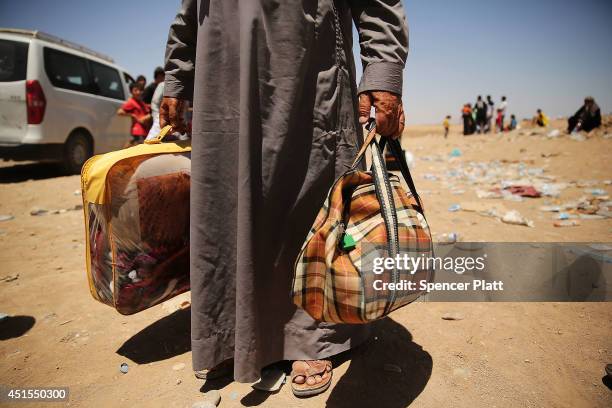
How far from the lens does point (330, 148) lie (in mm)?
1431

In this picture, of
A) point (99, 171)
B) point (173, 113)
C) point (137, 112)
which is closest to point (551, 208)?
point (173, 113)

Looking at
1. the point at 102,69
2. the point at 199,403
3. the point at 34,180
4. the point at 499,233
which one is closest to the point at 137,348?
the point at 199,403

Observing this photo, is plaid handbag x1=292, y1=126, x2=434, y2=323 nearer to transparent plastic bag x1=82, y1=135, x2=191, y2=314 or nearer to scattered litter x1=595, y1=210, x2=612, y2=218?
transparent plastic bag x1=82, y1=135, x2=191, y2=314

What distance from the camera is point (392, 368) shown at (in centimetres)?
156

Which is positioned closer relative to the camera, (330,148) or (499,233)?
(330,148)

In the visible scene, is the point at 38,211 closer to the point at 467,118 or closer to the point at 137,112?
the point at 137,112

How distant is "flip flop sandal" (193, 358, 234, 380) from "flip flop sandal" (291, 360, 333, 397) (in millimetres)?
317

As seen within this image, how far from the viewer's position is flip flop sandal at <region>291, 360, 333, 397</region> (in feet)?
4.62

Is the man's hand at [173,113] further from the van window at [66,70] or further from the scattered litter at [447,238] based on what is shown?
the van window at [66,70]

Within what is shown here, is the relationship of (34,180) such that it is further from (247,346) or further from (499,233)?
(499,233)

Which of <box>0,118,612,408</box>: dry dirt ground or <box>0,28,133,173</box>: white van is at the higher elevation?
<box>0,28,133,173</box>: white van

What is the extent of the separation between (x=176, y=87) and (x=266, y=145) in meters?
0.59

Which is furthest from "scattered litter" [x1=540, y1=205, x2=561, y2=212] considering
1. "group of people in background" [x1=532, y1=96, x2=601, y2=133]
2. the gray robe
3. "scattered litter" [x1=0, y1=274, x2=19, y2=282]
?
"group of people in background" [x1=532, y1=96, x2=601, y2=133]

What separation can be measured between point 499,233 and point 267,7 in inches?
109
